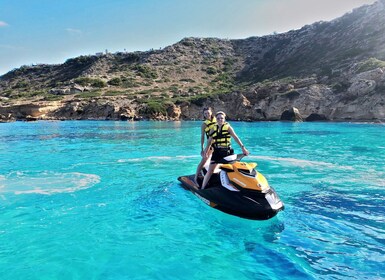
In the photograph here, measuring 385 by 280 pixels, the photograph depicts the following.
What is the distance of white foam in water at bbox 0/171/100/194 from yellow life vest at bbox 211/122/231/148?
A: 4491mm

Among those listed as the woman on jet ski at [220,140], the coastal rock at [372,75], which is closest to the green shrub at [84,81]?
the coastal rock at [372,75]

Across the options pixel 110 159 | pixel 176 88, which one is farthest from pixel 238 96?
pixel 110 159

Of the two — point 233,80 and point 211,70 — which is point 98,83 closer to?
point 211,70

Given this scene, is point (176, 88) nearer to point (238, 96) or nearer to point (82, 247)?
point (238, 96)

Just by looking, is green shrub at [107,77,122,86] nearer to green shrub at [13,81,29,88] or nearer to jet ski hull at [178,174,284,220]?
green shrub at [13,81,29,88]

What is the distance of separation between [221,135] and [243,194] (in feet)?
5.31

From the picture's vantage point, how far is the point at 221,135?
723 cm

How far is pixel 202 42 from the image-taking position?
10538 centimetres

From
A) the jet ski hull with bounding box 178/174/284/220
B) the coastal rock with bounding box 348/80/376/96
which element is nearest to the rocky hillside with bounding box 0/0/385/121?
the coastal rock with bounding box 348/80/376/96

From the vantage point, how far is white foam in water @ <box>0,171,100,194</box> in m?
9.31

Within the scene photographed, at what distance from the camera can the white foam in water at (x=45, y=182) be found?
9307 millimetres

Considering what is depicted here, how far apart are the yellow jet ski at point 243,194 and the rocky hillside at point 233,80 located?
131 feet

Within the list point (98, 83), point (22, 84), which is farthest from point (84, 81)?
point (22, 84)

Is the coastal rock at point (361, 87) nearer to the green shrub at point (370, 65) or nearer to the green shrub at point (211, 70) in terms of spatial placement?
the green shrub at point (370, 65)
